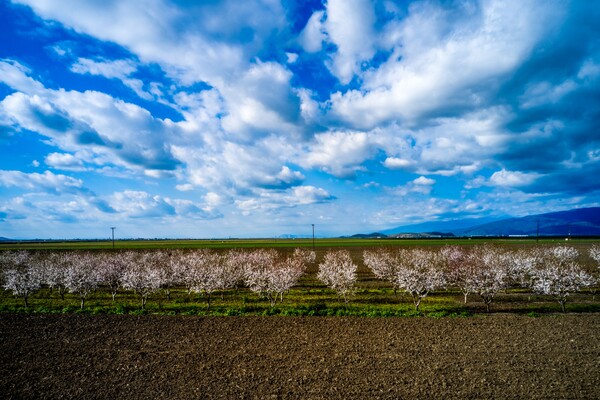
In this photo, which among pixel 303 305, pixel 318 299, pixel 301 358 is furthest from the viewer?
pixel 318 299

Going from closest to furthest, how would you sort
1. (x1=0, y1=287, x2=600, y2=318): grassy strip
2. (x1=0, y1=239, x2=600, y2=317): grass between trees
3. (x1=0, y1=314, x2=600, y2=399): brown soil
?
1. (x1=0, y1=314, x2=600, y2=399): brown soil
2. (x1=0, y1=287, x2=600, y2=318): grassy strip
3. (x1=0, y1=239, x2=600, y2=317): grass between trees

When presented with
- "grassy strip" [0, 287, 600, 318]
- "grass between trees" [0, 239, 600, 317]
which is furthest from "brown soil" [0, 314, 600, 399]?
"grass between trees" [0, 239, 600, 317]

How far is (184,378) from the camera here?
16.9 meters

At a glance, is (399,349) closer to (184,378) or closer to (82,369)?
(184,378)

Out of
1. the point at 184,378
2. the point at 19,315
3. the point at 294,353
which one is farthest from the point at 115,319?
the point at 294,353

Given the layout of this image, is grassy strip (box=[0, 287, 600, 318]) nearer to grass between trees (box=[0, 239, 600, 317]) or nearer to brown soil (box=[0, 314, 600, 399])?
grass between trees (box=[0, 239, 600, 317])

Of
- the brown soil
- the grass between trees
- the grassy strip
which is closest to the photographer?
the brown soil

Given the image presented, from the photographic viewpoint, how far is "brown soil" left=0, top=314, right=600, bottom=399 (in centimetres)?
1551

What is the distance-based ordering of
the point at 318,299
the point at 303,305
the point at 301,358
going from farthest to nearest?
the point at 318,299 < the point at 303,305 < the point at 301,358

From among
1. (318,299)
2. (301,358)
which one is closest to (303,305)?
(318,299)

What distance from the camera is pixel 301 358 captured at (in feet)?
64.1

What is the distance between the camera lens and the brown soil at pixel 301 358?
15508 mm

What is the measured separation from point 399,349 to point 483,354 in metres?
4.94

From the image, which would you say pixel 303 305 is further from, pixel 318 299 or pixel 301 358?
pixel 301 358
